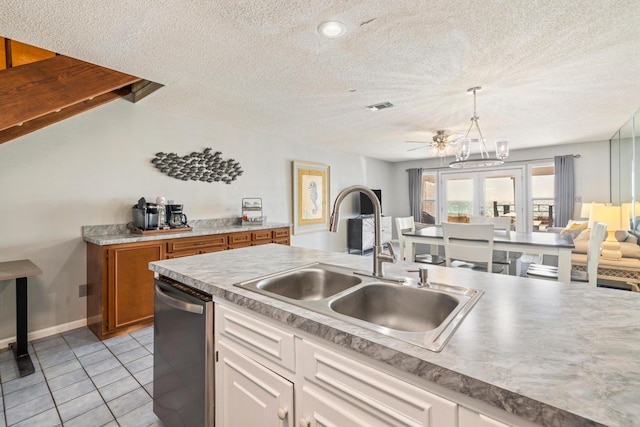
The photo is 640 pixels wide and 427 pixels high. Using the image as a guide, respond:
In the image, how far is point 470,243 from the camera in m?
2.84

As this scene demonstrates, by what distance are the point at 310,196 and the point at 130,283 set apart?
340 centimetres

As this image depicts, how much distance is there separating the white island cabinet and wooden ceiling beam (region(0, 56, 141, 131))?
6.62 ft

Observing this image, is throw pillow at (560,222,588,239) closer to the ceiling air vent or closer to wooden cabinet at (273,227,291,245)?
the ceiling air vent

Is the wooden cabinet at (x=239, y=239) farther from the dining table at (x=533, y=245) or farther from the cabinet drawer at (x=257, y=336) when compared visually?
the cabinet drawer at (x=257, y=336)

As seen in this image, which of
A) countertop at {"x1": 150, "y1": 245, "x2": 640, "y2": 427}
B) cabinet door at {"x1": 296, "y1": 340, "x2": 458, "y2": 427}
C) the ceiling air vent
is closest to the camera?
countertop at {"x1": 150, "y1": 245, "x2": 640, "y2": 427}

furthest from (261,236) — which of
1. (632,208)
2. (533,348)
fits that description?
(632,208)

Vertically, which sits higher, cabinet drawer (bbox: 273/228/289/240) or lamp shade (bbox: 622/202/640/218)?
lamp shade (bbox: 622/202/640/218)

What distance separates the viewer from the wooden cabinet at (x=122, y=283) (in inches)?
102

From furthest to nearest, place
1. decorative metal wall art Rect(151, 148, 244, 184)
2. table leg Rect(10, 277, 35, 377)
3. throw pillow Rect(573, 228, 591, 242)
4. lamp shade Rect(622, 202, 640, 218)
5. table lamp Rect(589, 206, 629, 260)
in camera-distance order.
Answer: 1. throw pillow Rect(573, 228, 591, 242)
2. lamp shade Rect(622, 202, 640, 218)
3. table lamp Rect(589, 206, 629, 260)
4. decorative metal wall art Rect(151, 148, 244, 184)
5. table leg Rect(10, 277, 35, 377)

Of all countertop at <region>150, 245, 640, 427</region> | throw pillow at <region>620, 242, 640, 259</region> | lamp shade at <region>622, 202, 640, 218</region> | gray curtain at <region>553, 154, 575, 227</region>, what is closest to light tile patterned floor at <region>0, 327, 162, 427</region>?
countertop at <region>150, 245, 640, 427</region>

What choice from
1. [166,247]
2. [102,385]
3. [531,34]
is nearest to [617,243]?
[531,34]

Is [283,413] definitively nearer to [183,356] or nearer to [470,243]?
[183,356]

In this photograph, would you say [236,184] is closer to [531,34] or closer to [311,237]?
[311,237]

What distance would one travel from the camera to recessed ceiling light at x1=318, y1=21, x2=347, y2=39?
184cm
